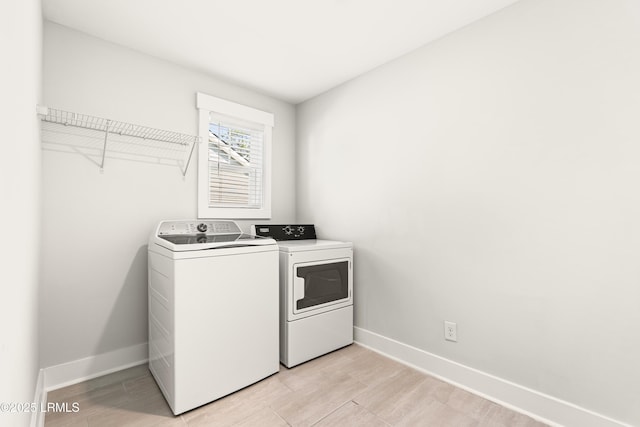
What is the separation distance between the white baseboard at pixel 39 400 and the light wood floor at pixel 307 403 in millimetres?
49

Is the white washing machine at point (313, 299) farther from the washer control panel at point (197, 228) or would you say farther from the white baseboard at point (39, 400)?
the white baseboard at point (39, 400)

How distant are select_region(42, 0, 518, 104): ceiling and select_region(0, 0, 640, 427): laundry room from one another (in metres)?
0.01

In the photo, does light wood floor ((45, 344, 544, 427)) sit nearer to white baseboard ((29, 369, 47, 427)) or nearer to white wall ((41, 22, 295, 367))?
white baseboard ((29, 369, 47, 427))

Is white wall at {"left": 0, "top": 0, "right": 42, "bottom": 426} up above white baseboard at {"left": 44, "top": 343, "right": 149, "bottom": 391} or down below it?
above

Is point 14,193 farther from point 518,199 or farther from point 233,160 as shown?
point 518,199

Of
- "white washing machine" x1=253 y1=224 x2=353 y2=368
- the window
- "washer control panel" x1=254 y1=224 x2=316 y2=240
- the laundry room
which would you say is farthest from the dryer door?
the window

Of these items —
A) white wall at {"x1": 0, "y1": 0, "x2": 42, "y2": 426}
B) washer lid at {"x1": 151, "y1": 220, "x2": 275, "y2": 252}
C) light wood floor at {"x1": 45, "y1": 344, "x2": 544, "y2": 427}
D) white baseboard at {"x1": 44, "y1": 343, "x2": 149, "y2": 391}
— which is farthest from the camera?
white baseboard at {"x1": 44, "y1": 343, "x2": 149, "y2": 391}

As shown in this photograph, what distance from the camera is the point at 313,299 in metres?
2.26

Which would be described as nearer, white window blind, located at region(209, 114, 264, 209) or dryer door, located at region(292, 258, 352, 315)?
dryer door, located at region(292, 258, 352, 315)

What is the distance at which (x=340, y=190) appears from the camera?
2717 millimetres

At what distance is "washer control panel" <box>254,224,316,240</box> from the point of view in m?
2.57

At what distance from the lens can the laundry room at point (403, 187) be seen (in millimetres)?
1388

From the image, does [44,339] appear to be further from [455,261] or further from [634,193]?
[634,193]

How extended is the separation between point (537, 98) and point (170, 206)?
Result: 2.53 meters
